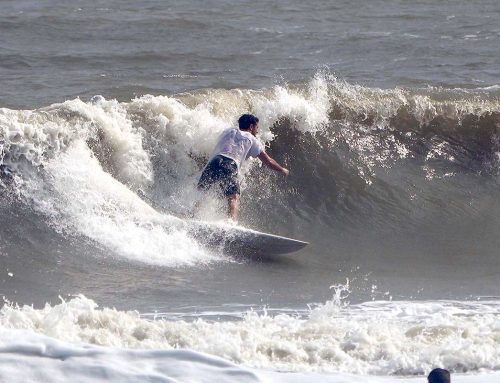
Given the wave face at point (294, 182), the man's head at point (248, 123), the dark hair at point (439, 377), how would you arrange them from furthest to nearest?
the man's head at point (248, 123) → the wave face at point (294, 182) → the dark hair at point (439, 377)

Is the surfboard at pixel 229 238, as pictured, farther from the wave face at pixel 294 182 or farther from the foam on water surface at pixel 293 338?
the foam on water surface at pixel 293 338

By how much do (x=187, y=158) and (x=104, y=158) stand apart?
91 centimetres

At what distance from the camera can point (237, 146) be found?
10305mm

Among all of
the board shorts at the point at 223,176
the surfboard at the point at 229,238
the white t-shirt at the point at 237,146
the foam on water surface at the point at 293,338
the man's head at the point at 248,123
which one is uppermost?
the man's head at the point at 248,123

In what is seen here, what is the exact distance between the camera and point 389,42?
61.3 ft

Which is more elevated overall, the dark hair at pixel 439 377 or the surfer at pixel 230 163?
the surfer at pixel 230 163

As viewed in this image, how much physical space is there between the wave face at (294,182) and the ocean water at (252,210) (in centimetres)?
2

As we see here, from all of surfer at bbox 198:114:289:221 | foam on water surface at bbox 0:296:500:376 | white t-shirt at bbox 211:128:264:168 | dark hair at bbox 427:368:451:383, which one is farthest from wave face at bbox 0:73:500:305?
dark hair at bbox 427:368:451:383

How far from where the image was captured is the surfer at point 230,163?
33.6ft

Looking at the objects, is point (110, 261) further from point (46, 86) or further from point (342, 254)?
point (46, 86)

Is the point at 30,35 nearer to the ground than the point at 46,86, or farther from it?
farther from it

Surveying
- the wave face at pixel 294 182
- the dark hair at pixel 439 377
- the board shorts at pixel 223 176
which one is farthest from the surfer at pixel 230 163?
the dark hair at pixel 439 377

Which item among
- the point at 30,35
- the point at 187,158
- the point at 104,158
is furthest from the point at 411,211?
the point at 30,35

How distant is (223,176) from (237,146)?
1.02 ft
